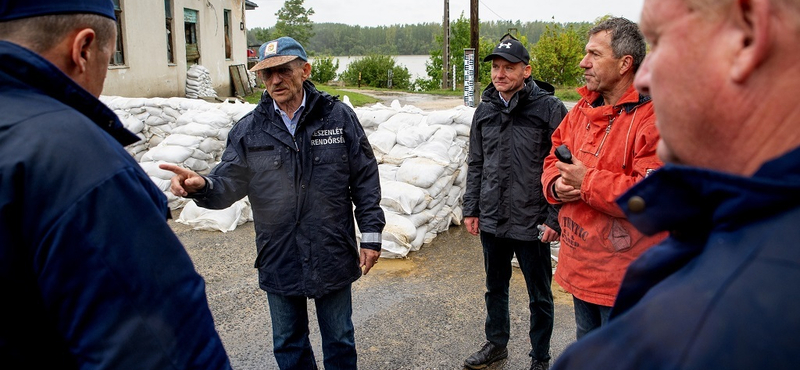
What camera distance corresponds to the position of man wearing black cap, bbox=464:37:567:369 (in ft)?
10.6

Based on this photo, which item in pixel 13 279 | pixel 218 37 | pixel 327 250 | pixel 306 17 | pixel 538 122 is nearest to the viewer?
pixel 13 279

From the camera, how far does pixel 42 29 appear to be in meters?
1.22

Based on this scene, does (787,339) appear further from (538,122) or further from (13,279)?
(538,122)

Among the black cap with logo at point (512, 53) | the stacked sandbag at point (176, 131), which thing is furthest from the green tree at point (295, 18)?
the black cap with logo at point (512, 53)

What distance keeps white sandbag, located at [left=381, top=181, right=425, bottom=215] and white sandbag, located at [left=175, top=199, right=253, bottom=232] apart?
161 cm

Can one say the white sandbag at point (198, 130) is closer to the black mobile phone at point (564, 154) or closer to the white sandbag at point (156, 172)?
the white sandbag at point (156, 172)

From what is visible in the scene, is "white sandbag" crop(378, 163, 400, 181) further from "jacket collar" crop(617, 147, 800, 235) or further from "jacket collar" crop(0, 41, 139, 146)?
"jacket collar" crop(617, 147, 800, 235)

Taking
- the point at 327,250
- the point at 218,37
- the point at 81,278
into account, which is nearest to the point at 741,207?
the point at 81,278

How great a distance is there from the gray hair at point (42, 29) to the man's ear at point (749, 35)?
49.2 inches

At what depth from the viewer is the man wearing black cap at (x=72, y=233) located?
1.08 metres

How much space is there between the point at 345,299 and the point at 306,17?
66.4 metres

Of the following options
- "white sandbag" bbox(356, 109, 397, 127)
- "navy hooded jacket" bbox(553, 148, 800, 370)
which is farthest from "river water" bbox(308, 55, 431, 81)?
"navy hooded jacket" bbox(553, 148, 800, 370)

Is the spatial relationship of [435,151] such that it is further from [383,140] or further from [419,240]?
[419,240]

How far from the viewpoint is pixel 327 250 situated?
2.80 metres
